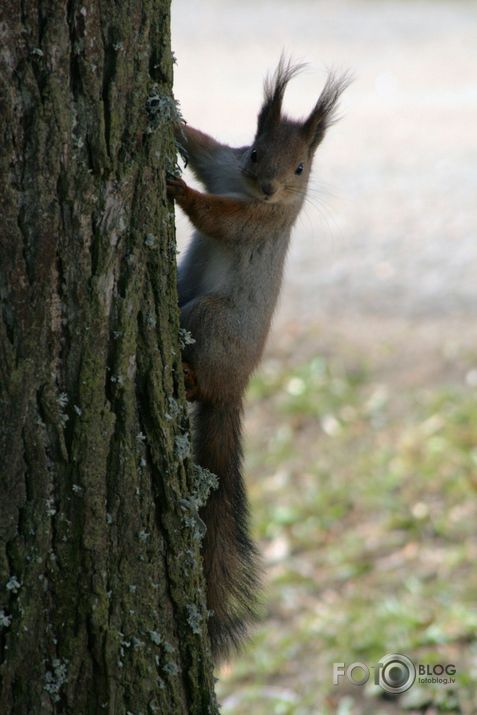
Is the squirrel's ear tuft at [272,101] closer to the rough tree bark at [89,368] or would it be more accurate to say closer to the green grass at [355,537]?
the rough tree bark at [89,368]

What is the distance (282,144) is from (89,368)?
48.0 inches

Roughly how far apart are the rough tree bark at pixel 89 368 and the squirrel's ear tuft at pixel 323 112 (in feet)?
3.20

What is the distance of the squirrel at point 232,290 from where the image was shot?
7.91ft

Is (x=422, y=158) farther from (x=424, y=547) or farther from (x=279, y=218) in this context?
(x=279, y=218)

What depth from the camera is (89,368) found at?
1.76m

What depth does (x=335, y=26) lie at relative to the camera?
1218cm

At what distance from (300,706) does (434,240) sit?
4.08 meters

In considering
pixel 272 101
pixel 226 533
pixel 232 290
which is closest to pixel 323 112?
pixel 272 101

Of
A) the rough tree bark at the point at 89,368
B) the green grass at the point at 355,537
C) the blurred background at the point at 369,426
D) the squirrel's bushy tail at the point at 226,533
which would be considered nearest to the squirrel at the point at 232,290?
the squirrel's bushy tail at the point at 226,533

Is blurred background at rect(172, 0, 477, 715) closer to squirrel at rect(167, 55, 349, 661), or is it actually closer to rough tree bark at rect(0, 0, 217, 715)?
squirrel at rect(167, 55, 349, 661)

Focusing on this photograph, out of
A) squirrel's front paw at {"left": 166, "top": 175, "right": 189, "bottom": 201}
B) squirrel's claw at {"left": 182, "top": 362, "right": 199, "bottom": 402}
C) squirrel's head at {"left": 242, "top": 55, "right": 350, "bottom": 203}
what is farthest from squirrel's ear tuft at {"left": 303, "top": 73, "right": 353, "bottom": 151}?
squirrel's claw at {"left": 182, "top": 362, "right": 199, "bottom": 402}

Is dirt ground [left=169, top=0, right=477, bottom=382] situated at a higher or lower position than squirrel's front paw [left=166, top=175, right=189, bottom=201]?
higher

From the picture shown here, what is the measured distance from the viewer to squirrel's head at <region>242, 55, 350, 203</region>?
2668 mm

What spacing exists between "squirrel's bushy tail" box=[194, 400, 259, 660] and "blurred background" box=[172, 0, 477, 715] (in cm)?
71
